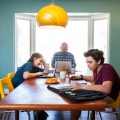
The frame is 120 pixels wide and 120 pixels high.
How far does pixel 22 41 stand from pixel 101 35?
2113 mm

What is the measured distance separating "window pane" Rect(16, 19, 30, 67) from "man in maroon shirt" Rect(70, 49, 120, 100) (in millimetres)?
4226

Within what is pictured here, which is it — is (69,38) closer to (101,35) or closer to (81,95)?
(101,35)

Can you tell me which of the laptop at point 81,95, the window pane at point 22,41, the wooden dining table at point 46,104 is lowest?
the wooden dining table at point 46,104

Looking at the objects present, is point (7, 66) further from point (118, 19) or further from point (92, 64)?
point (92, 64)

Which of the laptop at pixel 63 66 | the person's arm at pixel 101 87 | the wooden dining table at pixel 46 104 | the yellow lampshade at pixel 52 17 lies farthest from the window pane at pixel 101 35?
the wooden dining table at pixel 46 104

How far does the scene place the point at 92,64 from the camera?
9.04 feet

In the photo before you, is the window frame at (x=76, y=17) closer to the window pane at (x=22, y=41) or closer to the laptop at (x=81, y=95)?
the window pane at (x=22, y=41)

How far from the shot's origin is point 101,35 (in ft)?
22.3

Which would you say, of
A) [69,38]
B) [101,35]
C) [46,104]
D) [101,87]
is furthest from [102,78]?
[69,38]

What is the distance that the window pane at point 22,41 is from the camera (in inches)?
267

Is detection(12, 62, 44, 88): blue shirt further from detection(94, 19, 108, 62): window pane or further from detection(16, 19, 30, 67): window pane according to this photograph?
detection(94, 19, 108, 62): window pane

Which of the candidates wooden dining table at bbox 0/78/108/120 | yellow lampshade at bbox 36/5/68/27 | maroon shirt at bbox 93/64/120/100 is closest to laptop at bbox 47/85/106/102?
wooden dining table at bbox 0/78/108/120

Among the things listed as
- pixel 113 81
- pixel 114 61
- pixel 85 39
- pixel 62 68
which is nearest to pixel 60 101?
pixel 113 81

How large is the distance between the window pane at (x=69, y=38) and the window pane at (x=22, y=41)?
11.8 inches
